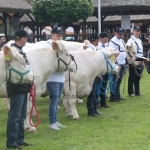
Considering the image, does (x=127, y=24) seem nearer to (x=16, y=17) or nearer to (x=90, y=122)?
(x=16, y=17)

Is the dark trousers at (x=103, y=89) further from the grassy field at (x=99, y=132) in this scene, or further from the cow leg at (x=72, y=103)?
the cow leg at (x=72, y=103)

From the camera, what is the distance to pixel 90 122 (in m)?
11.1

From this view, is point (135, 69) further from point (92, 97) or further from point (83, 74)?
point (83, 74)

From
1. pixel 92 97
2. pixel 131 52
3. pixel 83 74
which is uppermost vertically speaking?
pixel 131 52

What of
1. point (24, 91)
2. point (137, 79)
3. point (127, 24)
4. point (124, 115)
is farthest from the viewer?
point (127, 24)

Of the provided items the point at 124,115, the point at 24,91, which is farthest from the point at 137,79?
the point at 24,91

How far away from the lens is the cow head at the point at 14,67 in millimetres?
7742

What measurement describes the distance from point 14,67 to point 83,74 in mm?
3972

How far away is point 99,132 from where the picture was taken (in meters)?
9.89

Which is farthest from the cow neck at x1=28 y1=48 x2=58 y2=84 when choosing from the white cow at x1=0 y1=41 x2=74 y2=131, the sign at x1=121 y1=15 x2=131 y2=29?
the sign at x1=121 y1=15 x2=131 y2=29

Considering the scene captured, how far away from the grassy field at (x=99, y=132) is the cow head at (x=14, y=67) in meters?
1.36

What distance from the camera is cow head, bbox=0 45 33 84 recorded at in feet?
25.4

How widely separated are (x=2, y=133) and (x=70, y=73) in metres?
2.35

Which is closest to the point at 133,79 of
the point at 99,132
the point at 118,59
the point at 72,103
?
the point at 118,59
